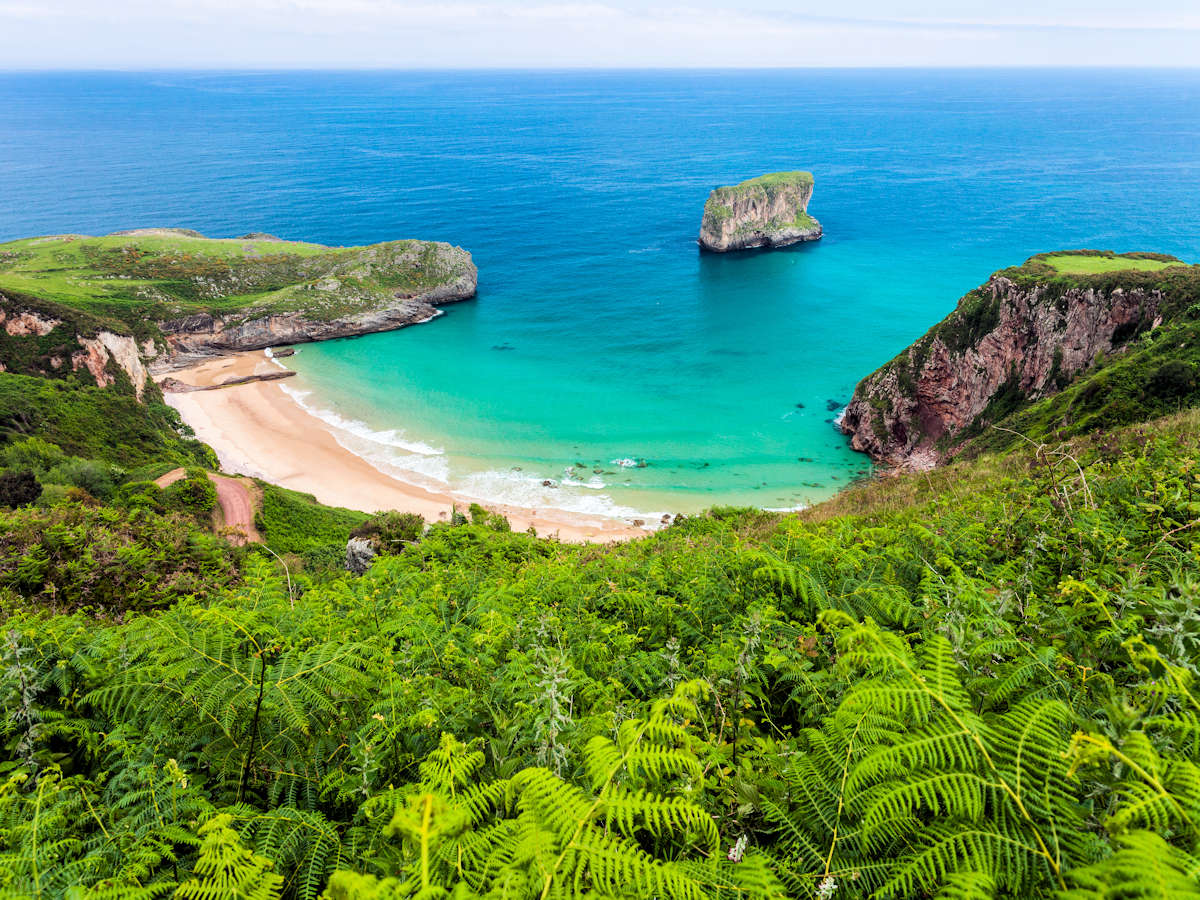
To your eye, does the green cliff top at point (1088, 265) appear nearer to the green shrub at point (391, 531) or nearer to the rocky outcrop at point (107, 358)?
the green shrub at point (391, 531)

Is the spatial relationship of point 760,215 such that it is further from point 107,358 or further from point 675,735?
point 675,735

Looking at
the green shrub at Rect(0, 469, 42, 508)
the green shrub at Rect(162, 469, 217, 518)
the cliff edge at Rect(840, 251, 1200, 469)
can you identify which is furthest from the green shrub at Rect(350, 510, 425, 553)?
the cliff edge at Rect(840, 251, 1200, 469)

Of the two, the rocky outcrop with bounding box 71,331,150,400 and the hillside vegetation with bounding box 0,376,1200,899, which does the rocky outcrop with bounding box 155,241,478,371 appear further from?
the hillside vegetation with bounding box 0,376,1200,899

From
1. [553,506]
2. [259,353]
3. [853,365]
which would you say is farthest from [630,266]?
[553,506]

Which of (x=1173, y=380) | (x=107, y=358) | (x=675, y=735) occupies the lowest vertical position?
(x=107, y=358)

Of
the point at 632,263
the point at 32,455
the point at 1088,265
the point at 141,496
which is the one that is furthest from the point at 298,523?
the point at 632,263

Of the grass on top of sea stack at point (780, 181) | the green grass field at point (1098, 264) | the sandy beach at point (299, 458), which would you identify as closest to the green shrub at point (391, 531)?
the sandy beach at point (299, 458)

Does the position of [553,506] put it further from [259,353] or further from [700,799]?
[259,353]
